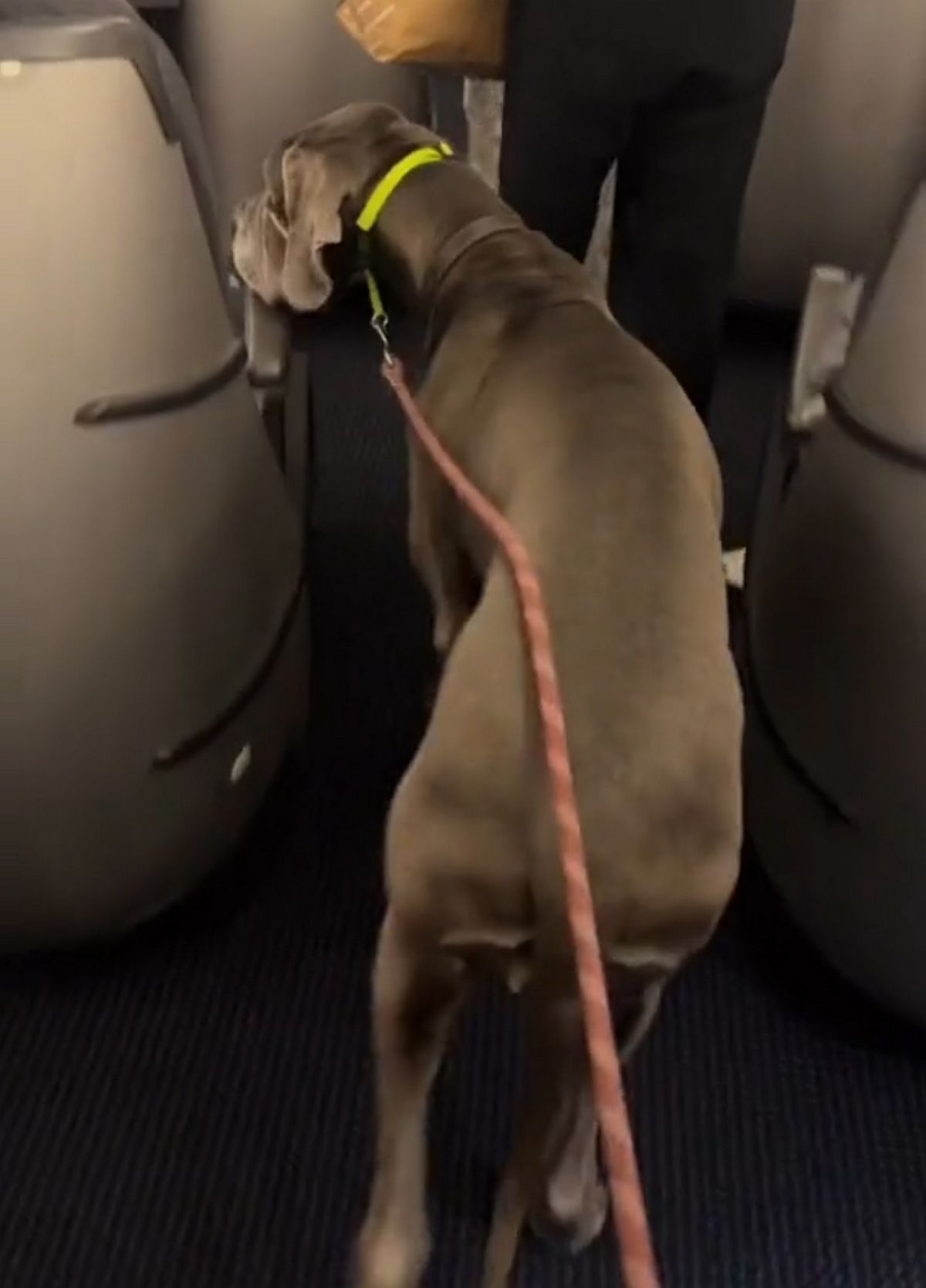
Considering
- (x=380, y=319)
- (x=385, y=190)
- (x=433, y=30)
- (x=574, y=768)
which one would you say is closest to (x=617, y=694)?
(x=574, y=768)

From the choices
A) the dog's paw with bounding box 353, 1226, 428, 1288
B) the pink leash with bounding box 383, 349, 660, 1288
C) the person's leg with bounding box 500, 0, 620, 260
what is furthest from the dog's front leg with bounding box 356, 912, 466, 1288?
the person's leg with bounding box 500, 0, 620, 260

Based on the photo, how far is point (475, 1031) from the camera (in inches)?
54.8

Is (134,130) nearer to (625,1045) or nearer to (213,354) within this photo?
(213,354)

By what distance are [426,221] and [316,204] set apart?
116mm

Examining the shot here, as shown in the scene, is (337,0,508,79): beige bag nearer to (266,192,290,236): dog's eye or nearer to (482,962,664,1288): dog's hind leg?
(266,192,290,236): dog's eye

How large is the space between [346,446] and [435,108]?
0.52 metres

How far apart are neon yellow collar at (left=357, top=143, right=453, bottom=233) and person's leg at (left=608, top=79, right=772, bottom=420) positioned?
0.25 metres

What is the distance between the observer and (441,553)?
4.62 feet

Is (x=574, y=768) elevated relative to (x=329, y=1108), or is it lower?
elevated

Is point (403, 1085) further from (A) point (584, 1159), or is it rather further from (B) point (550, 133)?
(B) point (550, 133)

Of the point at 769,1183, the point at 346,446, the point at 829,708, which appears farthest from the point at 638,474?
the point at 346,446

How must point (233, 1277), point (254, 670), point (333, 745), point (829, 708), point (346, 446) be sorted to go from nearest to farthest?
point (233, 1277) < point (829, 708) < point (254, 670) < point (333, 745) < point (346, 446)

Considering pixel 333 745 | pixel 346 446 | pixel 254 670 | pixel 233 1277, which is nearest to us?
pixel 233 1277

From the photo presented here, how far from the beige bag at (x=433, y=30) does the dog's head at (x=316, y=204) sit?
0.40 ft
